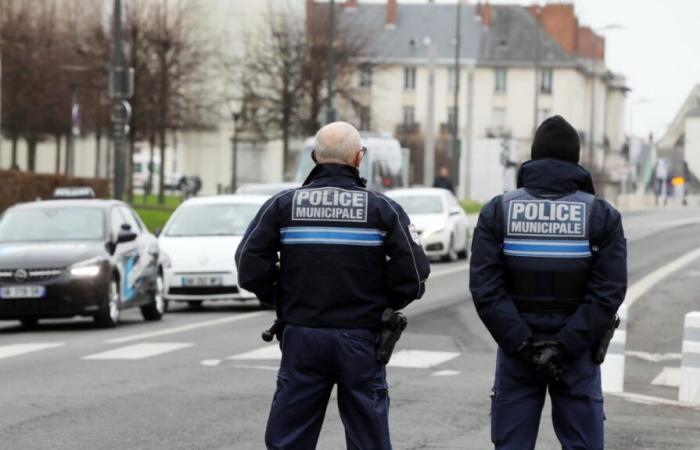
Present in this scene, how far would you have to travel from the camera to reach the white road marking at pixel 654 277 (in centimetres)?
2790

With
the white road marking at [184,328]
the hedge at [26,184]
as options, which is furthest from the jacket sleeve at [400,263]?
the hedge at [26,184]

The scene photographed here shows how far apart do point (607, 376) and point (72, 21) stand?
222 feet

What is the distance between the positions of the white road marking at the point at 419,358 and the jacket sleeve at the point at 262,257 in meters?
9.14

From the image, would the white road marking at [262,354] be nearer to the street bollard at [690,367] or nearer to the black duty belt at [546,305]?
the street bollard at [690,367]

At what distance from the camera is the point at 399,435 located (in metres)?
11.5

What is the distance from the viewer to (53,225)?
72.3ft

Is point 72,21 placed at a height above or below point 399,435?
above

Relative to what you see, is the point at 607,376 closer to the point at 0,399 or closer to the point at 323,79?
the point at 0,399

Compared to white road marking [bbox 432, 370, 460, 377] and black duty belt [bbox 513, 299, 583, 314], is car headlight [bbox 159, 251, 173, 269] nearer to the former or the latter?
white road marking [bbox 432, 370, 460, 377]

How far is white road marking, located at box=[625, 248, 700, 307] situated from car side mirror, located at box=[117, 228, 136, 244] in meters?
6.40

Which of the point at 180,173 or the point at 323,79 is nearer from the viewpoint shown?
the point at 323,79

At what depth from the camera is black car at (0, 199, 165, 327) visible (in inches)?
819

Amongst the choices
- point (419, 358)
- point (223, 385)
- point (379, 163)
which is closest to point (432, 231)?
point (379, 163)

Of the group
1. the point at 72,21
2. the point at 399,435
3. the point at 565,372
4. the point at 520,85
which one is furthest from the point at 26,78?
the point at 520,85
